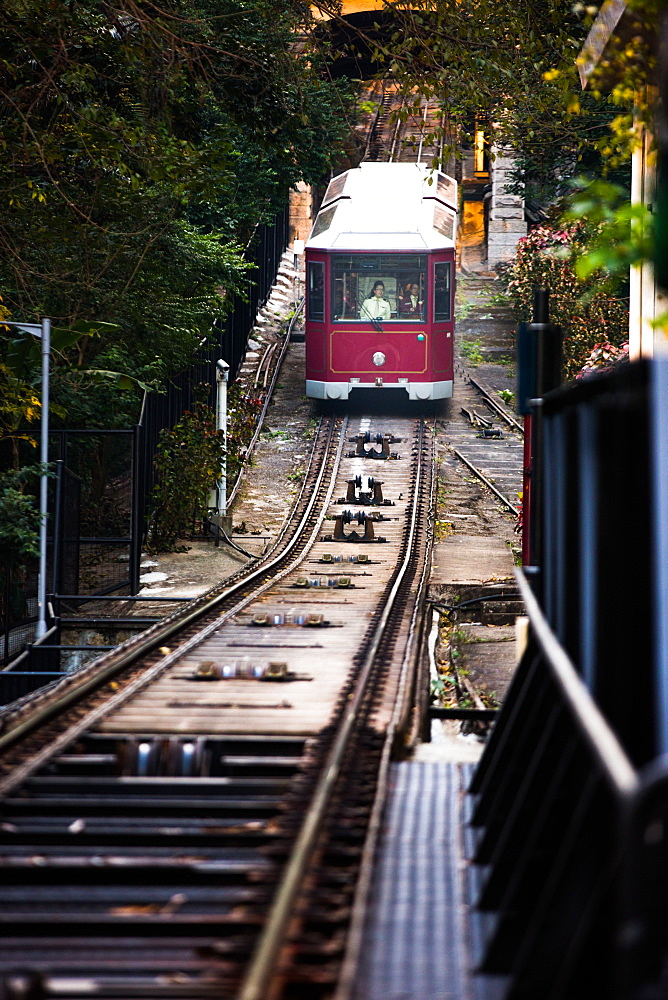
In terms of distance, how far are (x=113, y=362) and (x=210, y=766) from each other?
11.2 meters

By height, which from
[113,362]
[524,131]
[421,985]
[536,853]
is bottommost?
[421,985]

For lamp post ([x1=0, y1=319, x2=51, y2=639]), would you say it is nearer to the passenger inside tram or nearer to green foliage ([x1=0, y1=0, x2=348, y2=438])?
green foliage ([x1=0, y1=0, x2=348, y2=438])

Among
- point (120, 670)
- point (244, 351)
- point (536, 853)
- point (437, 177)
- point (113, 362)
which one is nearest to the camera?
point (536, 853)

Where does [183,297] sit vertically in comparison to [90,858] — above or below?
above

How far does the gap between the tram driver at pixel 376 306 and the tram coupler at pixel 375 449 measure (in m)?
2.30

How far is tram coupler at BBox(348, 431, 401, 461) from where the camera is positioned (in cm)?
2300

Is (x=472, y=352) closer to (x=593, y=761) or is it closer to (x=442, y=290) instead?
(x=442, y=290)

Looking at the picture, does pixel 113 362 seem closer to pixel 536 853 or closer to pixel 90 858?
pixel 90 858

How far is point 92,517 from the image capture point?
61.7 ft

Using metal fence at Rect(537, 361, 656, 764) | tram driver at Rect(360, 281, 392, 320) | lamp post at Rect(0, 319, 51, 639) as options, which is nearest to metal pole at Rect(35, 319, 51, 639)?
lamp post at Rect(0, 319, 51, 639)

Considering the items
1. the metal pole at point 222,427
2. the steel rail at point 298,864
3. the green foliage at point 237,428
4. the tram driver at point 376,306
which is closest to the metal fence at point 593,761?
the steel rail at point 298,864

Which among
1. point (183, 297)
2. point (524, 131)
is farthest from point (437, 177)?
point (183, 297)

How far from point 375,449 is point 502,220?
1829 cm

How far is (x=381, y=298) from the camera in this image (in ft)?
77.3
